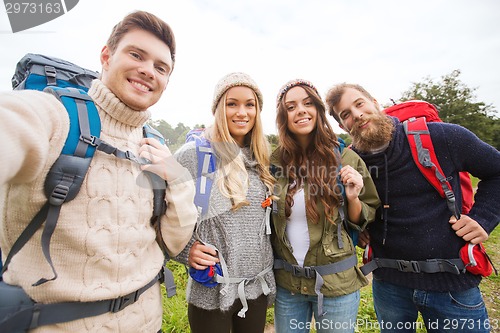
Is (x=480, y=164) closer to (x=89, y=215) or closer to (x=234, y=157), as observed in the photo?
(x=234, y=157)

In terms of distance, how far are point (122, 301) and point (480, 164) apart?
3.19 metres

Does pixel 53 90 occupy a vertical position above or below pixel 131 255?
above

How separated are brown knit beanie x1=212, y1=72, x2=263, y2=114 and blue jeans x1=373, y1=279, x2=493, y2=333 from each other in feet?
8.48

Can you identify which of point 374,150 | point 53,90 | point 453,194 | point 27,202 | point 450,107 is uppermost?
point 450,107

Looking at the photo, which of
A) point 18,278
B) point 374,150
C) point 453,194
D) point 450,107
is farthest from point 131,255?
point 450,107

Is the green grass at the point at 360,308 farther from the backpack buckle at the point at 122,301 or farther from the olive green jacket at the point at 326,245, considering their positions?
the backpack buckle at the point at 122,301

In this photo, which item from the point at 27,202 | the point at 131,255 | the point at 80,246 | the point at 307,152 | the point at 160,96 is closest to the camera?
the point at 27,202

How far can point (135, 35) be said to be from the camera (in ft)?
5.34

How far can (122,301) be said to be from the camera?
58.4 inches

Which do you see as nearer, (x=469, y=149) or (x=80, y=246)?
(x=80, y=246)

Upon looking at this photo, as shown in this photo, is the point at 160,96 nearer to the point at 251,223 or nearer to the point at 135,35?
the point at 135,35

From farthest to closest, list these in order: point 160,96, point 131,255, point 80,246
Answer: point 160,96
point 131,255
point 80,246

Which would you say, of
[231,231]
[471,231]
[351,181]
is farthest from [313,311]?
[471,231]

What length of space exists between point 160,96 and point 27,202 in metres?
0.99
